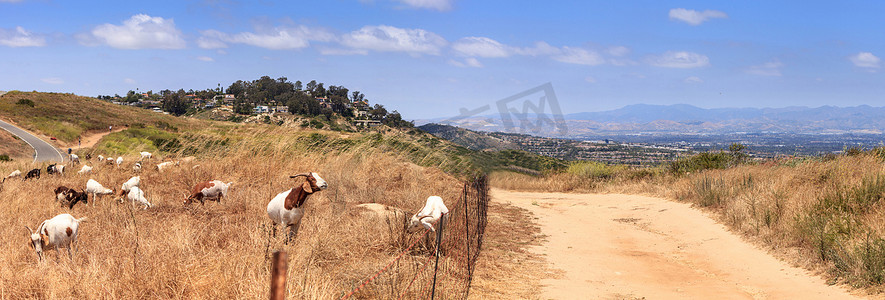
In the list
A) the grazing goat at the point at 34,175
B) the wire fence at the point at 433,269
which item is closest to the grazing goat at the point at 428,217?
the wire fence at the point at 433,269

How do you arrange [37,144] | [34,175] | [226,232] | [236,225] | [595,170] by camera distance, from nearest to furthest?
[226,232]
[236,225]
[34,175]
[595,170]
[37,144]

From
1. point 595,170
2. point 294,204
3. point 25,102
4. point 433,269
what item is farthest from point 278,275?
point 25,102

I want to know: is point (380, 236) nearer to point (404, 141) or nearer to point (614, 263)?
point (614, 263)

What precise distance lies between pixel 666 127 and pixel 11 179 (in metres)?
145

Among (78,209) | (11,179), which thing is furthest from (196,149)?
(78,209)

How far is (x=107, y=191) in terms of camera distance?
33.0 ft

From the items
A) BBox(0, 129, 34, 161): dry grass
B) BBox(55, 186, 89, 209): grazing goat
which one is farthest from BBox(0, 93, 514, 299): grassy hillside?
BBox(0, 129, 34, 161): dry grass

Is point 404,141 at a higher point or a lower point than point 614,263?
higher

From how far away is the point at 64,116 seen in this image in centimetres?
5762

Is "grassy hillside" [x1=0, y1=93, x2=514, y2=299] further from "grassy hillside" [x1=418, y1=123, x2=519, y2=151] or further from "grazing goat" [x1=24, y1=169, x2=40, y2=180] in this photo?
"grassy hillside" [x1=418, y1=123, x2=519, y2=151]

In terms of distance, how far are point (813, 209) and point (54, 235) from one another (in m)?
10.5

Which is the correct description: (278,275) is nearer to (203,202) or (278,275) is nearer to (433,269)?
(433,269)

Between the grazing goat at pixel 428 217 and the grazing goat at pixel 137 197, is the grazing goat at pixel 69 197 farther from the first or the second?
the grazing goat at pixel 428 217

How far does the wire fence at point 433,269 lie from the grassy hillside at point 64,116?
1844 inches
